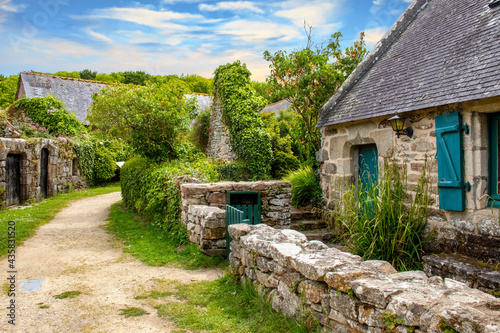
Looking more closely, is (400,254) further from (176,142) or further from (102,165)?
(102,165)

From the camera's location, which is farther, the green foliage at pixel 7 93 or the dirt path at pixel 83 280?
the green foliage at pixel 7 93

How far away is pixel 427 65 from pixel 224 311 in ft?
17.6

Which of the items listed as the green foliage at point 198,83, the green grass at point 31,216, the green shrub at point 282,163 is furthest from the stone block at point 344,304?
the green foliage at point 198,83

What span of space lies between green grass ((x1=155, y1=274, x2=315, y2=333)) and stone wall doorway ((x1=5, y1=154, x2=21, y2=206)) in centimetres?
1060

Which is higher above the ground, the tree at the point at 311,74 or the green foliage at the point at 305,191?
the tree at the point at 311,74

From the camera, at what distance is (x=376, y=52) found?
8.11 meters

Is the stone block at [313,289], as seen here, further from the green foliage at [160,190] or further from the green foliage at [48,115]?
the green foliage at [48,115]

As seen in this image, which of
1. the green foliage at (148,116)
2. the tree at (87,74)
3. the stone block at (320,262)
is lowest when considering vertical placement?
the stone block at (320,262)

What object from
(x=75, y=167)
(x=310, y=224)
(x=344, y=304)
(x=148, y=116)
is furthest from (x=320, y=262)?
(x=75, y=167)

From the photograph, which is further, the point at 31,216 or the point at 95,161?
the point at 95,161

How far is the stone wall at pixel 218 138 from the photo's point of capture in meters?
15.0

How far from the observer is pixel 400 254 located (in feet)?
16.2

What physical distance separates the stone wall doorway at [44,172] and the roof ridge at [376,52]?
12260 mm

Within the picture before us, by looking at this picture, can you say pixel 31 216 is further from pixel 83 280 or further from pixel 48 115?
pixel 48 115
